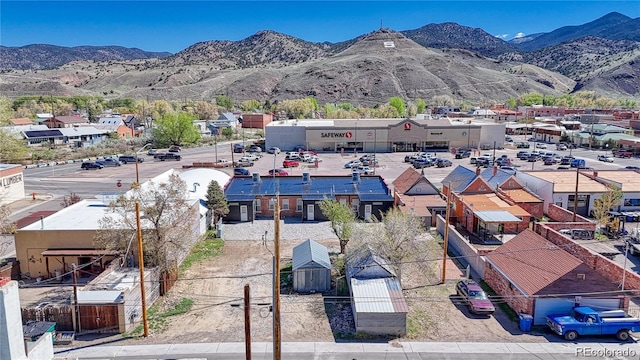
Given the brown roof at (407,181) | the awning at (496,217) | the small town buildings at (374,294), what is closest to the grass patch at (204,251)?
the small town buildings at (374,294)

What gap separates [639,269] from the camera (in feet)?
80.7

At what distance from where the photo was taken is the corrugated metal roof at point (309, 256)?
72.6ft

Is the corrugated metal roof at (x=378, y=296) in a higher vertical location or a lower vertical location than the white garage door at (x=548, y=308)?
higher

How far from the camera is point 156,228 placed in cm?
2202

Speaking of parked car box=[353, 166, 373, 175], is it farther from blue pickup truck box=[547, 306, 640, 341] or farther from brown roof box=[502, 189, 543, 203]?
blue pickup truck box=[547, 306, 640, 341]

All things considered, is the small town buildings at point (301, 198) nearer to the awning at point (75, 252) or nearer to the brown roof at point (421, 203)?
the brown roof at point (421, 203)

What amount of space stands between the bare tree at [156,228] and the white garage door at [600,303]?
1913 cm

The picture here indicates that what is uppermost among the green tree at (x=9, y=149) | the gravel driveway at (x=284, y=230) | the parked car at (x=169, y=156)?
the green tree at (x=9, y=149)

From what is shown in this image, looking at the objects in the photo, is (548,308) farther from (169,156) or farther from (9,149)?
(9,149)

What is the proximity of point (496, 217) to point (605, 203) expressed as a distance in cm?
963

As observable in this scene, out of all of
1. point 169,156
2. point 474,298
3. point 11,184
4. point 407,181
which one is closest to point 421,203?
point 407,181

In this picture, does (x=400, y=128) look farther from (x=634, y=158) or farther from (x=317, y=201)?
(x=317, y=201)

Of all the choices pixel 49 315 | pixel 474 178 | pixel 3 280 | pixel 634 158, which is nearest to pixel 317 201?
→ pixel 474 178

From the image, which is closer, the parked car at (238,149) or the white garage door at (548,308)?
the white garage door at (548,308)
